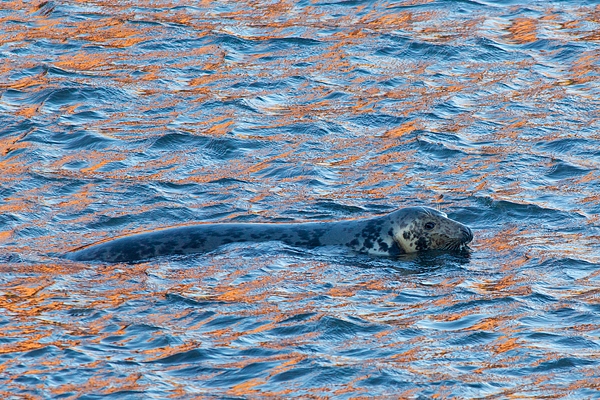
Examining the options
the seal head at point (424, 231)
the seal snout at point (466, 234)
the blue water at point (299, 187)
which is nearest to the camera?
the blue water at point (299, 187)

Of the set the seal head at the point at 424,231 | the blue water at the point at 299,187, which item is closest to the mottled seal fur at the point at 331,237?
the seal head at the point at 424,231

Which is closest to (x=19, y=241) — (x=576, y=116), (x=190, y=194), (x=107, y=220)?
(x=107, y=220)

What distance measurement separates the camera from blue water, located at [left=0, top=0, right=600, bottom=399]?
Result: 26.9 feet

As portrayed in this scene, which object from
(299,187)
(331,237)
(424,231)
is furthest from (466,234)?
(299,187)

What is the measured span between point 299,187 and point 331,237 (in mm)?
1916

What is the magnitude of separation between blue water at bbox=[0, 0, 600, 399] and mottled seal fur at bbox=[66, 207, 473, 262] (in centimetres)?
18

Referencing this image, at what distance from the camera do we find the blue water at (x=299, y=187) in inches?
323

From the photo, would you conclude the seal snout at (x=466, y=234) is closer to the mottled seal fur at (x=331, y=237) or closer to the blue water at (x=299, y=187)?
the mottled seal fur at (x=331, y=237)

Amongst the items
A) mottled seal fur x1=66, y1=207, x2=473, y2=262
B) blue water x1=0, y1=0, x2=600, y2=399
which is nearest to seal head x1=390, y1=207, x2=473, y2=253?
mottled seal fur x1=66, y1=207, x2=473, y2=262

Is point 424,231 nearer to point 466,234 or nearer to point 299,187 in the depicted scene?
point 466,234

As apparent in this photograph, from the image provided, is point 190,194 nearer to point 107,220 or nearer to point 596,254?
point 107,220

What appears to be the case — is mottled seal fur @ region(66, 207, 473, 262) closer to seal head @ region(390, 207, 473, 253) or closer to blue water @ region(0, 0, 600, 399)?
seal head @ region(390, 207, 473, 253)

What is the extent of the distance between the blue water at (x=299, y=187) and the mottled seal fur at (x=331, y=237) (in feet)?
0.59

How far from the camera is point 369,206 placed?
12.2 meters
